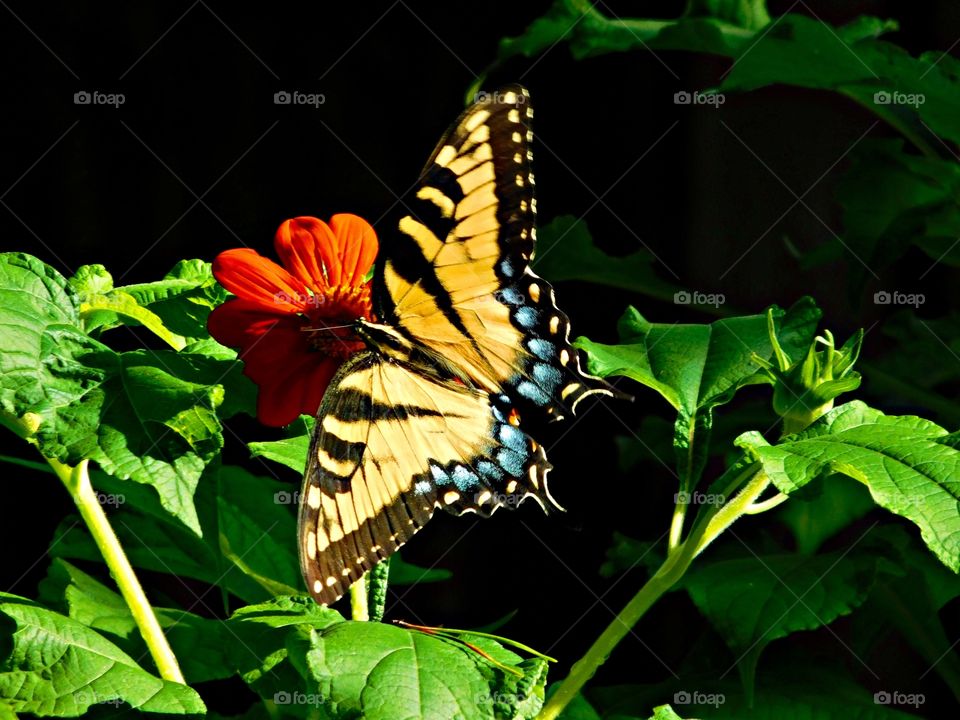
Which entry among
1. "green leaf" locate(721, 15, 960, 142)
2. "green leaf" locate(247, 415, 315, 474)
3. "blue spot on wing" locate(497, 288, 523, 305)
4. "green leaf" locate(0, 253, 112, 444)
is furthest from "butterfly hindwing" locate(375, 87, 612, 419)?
"green leaf" locate(721, 15, 960, 142)

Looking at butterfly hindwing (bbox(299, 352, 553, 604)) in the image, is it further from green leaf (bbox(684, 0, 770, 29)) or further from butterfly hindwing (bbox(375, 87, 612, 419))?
green leaf (bbox(684, 0, 770, 29))

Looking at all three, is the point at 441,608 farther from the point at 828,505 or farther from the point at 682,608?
the point at 828,505

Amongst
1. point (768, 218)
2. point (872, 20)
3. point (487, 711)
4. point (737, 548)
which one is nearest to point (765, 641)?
point (737, 548)

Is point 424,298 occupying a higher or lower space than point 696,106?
lower

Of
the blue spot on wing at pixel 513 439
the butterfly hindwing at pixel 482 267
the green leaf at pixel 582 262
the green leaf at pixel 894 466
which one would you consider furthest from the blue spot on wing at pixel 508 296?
the green leaf at pixel 582 262

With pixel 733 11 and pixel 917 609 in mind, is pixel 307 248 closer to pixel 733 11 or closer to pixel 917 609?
pixel 917 609
